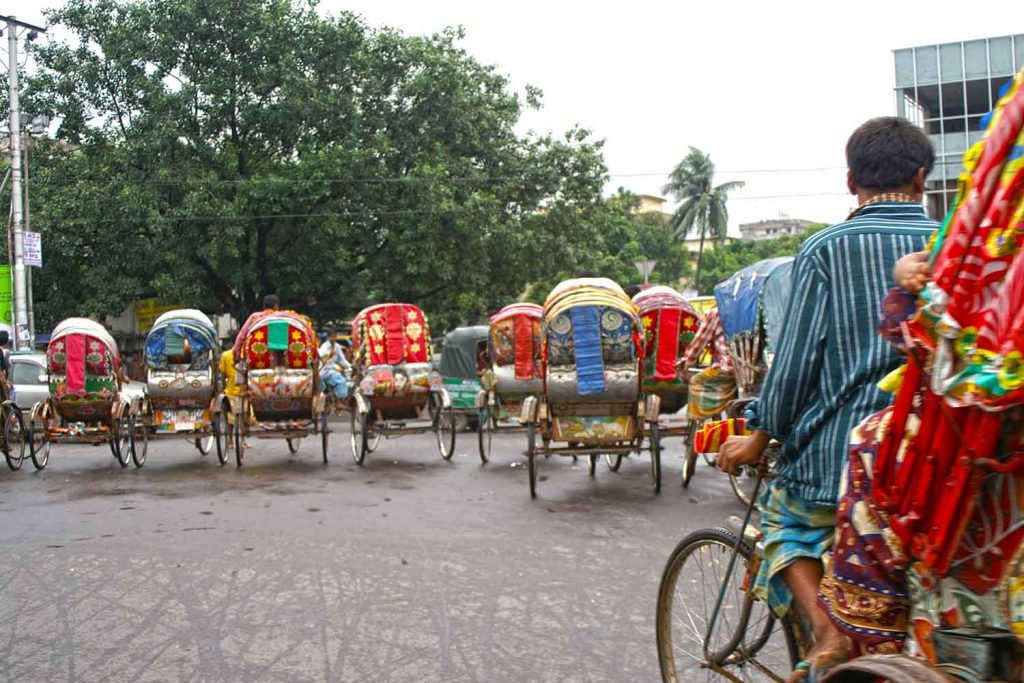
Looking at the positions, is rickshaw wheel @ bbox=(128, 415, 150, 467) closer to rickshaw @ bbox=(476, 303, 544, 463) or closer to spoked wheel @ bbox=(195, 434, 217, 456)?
spoked wheel @ bbox=(195, 434, 217, 456)

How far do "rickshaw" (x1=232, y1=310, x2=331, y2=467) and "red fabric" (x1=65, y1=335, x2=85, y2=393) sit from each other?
1833 mm

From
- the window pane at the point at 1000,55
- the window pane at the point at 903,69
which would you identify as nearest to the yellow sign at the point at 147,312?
the window pane at the point at 903,69

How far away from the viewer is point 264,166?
25859 millimetres

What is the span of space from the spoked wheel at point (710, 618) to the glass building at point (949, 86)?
3219cm

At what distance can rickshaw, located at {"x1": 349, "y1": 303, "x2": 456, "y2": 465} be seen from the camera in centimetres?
1265

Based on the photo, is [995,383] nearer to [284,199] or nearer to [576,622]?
[576,622]

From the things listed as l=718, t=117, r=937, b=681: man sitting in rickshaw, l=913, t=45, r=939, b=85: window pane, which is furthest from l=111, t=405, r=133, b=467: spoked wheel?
l=913, t=45, r=939, b=85: window pane

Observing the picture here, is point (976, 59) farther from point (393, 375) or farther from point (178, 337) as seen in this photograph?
point (178, 337)

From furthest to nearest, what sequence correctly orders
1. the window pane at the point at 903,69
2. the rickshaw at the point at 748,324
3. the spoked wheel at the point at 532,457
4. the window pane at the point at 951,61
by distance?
1. the window pane at the point at 903,69
2. the window pane at the point at 951,61
3. the spoked wheel at the point at 532,457
4. the rickshaw at the point at 748,324

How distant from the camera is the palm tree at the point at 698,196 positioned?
56.4 m

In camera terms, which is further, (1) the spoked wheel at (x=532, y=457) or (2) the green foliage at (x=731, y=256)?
(2) the green foliage at (x=731, y=256)

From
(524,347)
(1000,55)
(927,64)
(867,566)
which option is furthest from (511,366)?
(1000,55)

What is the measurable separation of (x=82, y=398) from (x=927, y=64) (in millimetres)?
31407

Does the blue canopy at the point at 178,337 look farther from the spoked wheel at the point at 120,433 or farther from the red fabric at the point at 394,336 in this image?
the red fabric at the point at 394,336
